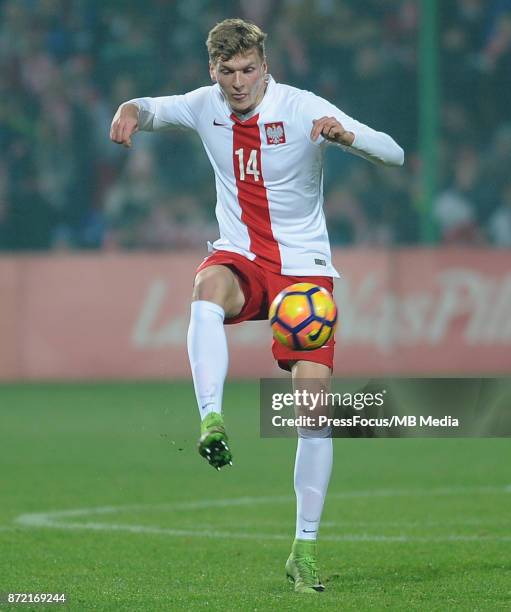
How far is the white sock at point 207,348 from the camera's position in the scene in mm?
5469

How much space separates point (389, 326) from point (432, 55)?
3.03 metres

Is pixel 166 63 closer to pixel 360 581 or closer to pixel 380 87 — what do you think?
pixel 380 87

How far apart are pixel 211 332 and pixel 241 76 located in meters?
1.02

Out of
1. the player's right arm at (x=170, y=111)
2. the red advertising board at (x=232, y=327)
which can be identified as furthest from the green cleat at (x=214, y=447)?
the red advertising board at (x=232, y=327)

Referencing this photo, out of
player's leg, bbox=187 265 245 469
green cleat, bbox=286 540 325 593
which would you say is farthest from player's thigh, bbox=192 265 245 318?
green cleat, bbox=286 540 325 593

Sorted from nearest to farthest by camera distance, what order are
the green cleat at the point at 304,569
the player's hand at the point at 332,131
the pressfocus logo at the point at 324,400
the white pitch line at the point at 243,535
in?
the player's hand at the point at 332,131, the green cleat at the point at 304,569, the pressfocus logo at the point at 324,400, the white pitch line at the point at 243,535

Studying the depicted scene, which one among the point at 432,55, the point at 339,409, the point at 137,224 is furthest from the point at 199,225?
the point at 339,409

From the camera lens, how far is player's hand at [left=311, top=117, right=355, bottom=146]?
5.39m

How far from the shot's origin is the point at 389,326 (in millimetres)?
14812

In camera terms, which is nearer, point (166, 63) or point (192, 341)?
point (192, 341)

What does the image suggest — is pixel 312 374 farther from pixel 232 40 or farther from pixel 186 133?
pixel 186 133

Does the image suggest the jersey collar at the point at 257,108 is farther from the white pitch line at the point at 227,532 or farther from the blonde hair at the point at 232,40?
the white pitch line at the point at 227,532

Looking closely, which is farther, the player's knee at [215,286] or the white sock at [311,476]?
the white sock at [311,476]

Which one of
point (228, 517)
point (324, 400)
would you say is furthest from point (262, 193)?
point (228, 517)
